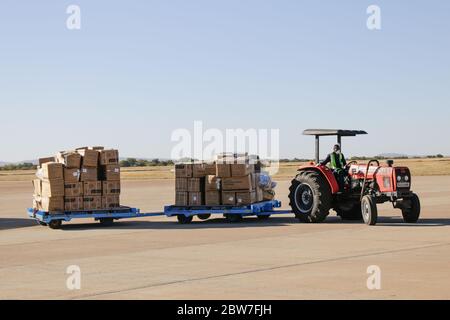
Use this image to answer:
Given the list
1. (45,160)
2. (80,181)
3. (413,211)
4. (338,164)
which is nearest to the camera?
(413,211)

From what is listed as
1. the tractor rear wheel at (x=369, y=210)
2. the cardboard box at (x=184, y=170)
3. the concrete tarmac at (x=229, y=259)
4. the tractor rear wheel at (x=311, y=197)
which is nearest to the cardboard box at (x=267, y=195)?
the concrete tarmac at (x=229, y=259)

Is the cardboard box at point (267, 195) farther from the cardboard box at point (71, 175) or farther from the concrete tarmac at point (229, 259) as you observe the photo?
the cardboard box at point (71, 175)

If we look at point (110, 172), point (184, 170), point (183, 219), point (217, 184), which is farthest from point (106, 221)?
point (217, 184)

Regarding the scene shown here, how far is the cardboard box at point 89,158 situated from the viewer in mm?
21141

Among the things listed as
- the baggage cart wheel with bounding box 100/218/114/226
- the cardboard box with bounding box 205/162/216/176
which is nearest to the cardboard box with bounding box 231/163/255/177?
the cardboard box with bounding box 205/162/216/176

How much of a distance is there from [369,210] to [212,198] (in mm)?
4396

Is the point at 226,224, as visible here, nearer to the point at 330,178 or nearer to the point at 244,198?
the point at 244,198

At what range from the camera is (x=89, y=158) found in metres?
21.2

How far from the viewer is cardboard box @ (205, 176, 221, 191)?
2180 centimetres

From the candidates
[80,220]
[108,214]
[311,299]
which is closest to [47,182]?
[108,214]
